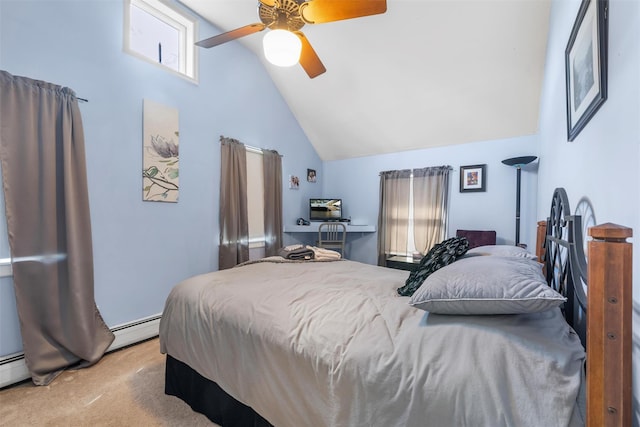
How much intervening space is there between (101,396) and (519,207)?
4010mm

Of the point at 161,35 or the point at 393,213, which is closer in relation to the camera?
the point at 161,35

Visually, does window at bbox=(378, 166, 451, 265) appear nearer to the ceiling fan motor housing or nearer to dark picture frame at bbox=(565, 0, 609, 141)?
dark picture frame at bbox=(565, 0, 609, 141)

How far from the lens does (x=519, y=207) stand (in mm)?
3189

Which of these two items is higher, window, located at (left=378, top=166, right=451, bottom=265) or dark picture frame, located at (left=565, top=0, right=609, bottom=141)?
dark picture frame, located at (left=565, top=0, right=609, bottom=141)

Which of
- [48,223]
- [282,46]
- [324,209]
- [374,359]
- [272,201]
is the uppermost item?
[282,46]

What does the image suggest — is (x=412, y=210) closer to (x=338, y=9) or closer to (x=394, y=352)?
(x=338, y=9)

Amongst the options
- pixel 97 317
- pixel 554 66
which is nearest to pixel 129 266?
pixel 97 317

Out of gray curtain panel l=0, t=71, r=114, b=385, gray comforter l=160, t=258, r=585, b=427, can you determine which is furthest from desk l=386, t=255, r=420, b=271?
gray curtain panel l=0, t=71, r=114, b=385

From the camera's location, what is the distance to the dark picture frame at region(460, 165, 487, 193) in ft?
11.6

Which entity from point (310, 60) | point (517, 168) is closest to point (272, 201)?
point (310, 60)

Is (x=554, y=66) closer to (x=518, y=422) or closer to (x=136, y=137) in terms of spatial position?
(x=518, y=422)

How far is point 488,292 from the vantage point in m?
0.90

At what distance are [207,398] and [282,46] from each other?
2.05 metres

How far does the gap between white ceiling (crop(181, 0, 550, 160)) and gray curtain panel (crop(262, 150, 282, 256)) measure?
0.96 metres
